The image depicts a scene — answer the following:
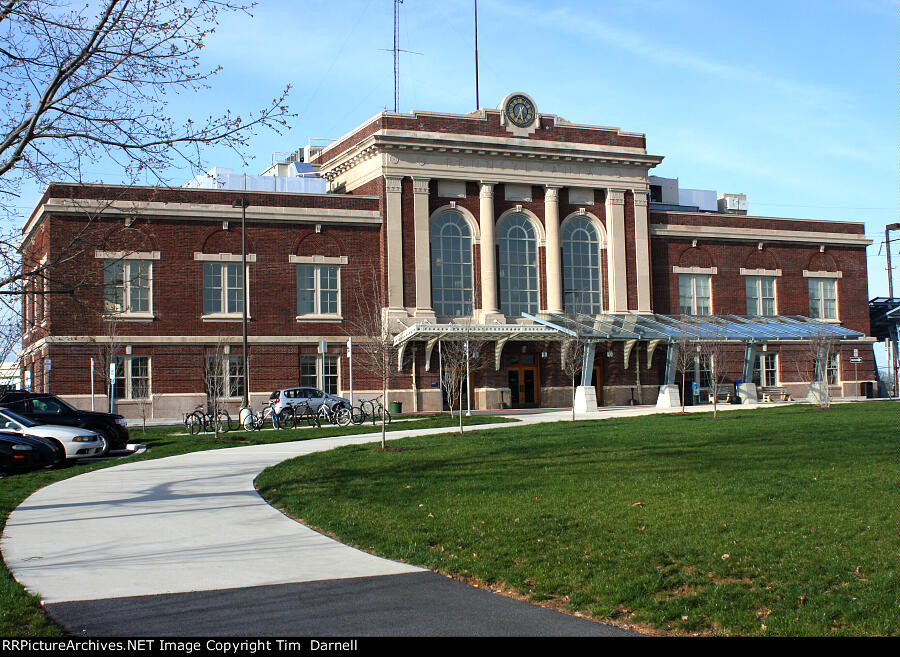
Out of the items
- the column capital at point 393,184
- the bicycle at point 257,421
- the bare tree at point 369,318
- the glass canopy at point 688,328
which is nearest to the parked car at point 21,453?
the bicycle at point 257,421

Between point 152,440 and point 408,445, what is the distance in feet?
34.2

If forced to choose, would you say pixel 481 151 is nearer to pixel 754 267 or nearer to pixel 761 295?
pixel 754 267

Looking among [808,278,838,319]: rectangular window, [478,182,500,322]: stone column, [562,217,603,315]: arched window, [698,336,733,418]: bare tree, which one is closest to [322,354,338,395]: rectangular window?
[478,182,500,322]: stone column

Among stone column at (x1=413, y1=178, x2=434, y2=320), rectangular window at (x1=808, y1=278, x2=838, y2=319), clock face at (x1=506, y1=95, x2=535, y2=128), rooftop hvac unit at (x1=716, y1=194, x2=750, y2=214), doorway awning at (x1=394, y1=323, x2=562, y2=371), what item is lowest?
doorway awning at (x1=394, y1=323, x2=562, y2=371)

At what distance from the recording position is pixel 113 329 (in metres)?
38.7

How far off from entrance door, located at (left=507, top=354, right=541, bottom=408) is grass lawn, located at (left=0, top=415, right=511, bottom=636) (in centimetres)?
1147

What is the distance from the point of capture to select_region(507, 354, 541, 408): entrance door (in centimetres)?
4697

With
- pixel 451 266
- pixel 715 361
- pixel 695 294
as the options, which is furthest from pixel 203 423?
pixel 695 294

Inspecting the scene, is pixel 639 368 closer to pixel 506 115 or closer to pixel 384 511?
pixel 506 115

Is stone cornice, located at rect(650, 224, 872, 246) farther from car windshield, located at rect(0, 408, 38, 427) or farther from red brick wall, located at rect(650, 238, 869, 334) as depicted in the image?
car windshield, located at rect(0, 408, 38, 427)

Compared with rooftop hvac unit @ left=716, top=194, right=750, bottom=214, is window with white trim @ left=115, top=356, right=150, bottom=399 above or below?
below

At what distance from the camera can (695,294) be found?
171 ft

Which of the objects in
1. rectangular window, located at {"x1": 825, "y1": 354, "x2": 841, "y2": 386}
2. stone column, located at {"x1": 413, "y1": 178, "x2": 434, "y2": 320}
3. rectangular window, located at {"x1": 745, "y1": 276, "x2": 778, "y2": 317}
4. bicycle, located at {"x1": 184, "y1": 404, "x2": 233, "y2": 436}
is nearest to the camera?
bicycle, located at {"x1": 184, "y1": 404, "x2": 233, "y2": 436}
